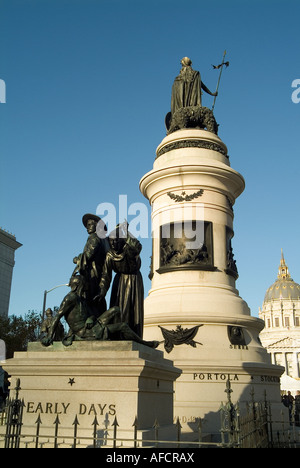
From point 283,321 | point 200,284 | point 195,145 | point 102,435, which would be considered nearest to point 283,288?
point 283,321

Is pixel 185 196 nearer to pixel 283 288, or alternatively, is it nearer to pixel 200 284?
pixel 200 284

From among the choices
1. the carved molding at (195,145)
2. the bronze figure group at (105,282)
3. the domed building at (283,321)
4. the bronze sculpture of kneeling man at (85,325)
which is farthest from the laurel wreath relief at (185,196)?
the domed building at (283,321)

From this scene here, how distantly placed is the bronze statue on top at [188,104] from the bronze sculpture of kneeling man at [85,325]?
14059 millimetres

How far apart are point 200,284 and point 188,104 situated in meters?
9.73

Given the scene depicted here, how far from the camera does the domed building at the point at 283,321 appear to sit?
405 ft

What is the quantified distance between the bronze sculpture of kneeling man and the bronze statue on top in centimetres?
1406

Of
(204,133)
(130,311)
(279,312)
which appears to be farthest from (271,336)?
(130,311)

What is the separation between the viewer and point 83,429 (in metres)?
7.94

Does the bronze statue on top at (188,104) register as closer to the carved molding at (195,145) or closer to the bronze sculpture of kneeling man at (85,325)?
the carved molding at (195,145)

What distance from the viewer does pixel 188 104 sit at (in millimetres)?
22531

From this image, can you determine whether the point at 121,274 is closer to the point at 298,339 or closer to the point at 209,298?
the point at 209,298

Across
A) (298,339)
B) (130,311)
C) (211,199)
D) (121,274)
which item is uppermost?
(298,339)

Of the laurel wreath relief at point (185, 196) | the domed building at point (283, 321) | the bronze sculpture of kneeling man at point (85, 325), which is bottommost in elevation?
the bronze sculpture of kneeling man at point (85, 325)

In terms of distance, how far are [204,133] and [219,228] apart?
4793 millimetres
